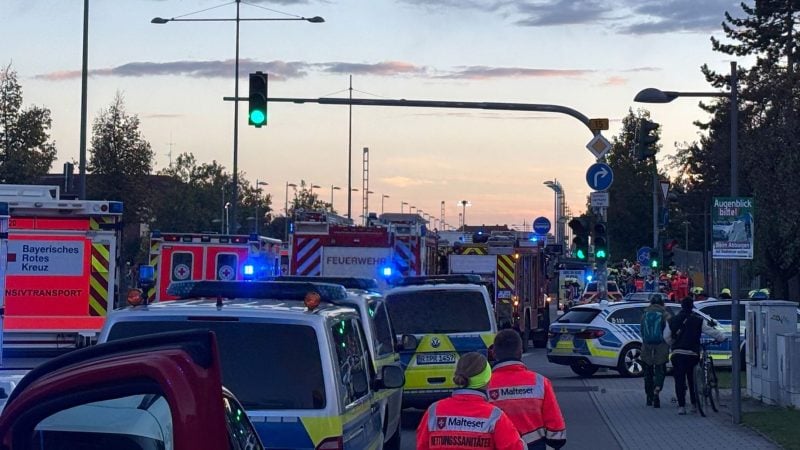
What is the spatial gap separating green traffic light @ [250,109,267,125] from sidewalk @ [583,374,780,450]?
7.47m

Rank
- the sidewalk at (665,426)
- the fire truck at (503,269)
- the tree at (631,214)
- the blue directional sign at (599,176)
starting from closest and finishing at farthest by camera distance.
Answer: the sidewalk at (665,426) < the blue directional sign at (599,176) < the fire truck at (503,269) < the tree at (631,214)

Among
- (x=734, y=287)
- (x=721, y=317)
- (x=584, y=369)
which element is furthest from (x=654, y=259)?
(x=734, y=287)

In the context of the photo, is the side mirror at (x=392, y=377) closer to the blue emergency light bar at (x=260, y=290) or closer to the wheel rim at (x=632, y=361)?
the blue emergency light bar at (x=260, y=290)

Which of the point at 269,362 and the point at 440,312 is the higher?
the point at 269,362

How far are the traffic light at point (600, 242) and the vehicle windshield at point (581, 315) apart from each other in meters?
1.38

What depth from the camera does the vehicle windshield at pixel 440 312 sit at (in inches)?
734

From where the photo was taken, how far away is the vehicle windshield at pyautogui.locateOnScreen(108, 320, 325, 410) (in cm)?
769

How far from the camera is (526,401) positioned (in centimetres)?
845

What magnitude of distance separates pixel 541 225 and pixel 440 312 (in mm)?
27118

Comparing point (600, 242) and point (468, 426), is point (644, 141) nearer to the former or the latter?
point (600, 242)

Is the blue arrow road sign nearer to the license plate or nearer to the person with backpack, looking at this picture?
the person with backpack

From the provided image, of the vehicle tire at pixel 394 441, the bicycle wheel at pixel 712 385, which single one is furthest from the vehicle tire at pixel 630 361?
the vehicle tire at pixel 394 441

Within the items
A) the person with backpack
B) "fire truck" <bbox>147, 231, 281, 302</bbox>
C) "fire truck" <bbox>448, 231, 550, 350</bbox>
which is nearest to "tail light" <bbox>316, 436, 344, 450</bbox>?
the person with backpack

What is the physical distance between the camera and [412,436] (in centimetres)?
1769
